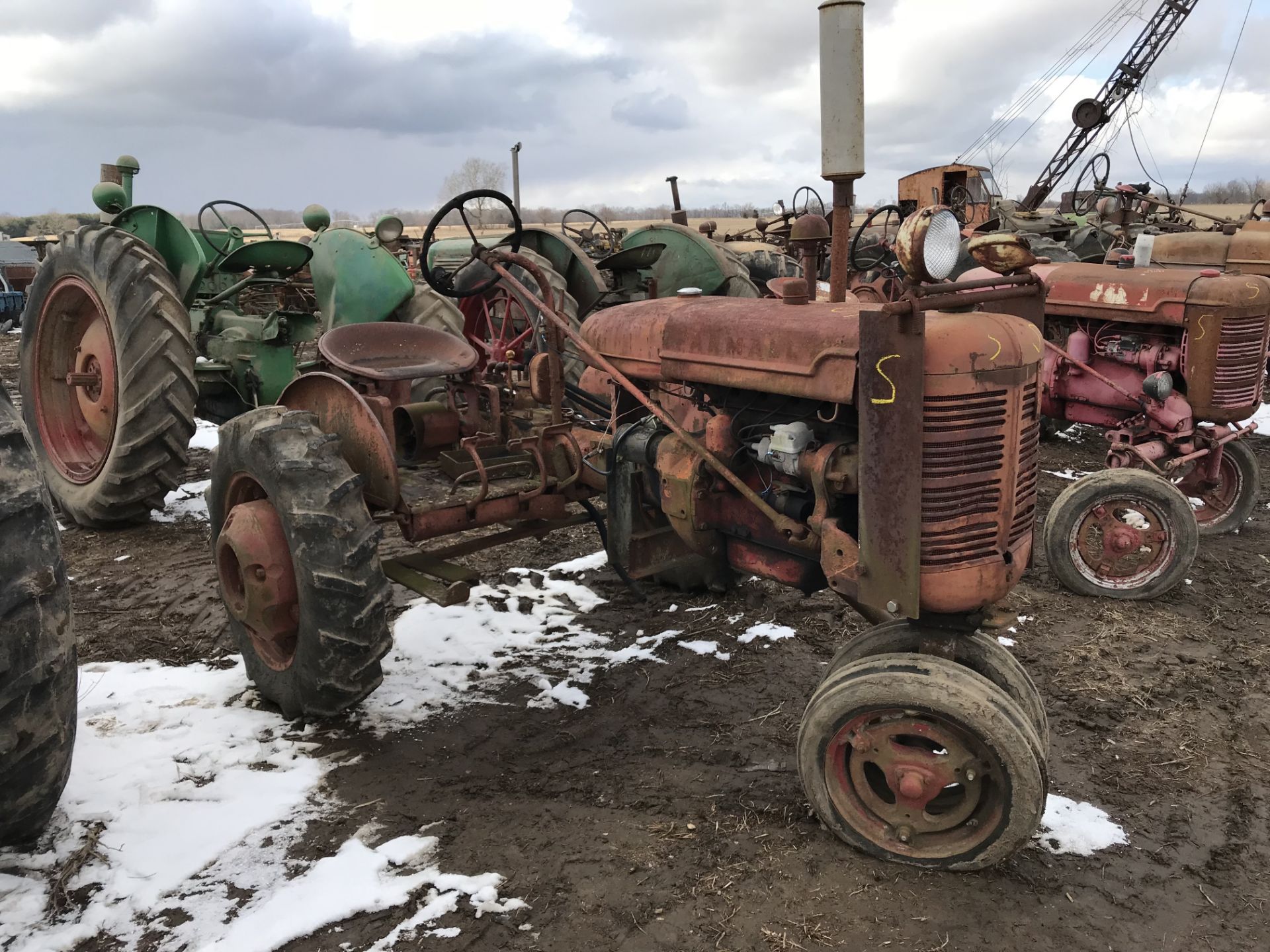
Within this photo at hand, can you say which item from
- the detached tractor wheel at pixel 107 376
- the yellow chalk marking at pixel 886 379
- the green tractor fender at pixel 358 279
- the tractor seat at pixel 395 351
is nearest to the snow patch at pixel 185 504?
the detached tractor wheel at pixel 107 376

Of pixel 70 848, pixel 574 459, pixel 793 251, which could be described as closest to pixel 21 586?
pixel 70 848

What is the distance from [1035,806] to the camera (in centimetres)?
230

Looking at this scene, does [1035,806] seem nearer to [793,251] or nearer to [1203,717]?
[1203,717]

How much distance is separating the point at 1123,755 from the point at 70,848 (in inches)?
129

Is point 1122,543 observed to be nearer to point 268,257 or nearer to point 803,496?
point 803,496

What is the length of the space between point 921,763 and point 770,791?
23.7 inches

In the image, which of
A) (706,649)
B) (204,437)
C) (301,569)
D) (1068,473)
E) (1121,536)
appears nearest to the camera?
(301,569)

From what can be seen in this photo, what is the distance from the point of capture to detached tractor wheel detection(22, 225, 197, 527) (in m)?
4.96

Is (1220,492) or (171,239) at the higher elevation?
(171,239)

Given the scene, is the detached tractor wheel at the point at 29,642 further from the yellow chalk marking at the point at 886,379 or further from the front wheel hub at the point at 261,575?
the yellow chalk marking at the point at 886,379

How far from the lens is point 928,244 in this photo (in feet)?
7.77

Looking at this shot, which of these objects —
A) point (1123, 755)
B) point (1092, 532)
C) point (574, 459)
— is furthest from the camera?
point (1092, 532)

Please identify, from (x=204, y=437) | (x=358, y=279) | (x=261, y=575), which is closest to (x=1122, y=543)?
(x=261, y=575)

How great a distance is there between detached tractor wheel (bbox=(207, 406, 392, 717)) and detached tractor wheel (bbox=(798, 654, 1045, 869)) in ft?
4.87
